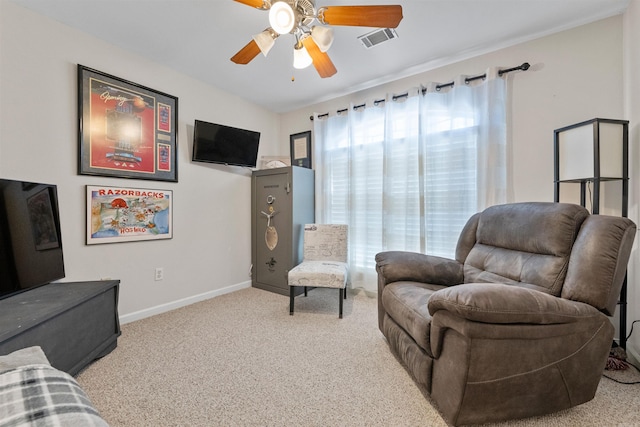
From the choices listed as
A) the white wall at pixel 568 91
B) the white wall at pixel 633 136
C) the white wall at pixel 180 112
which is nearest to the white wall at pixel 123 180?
the white wall at pixel 180 112

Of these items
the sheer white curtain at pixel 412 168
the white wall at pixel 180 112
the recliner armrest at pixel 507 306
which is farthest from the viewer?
the sheer white curtain at pixel 412 168

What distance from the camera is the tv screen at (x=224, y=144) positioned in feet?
9.50

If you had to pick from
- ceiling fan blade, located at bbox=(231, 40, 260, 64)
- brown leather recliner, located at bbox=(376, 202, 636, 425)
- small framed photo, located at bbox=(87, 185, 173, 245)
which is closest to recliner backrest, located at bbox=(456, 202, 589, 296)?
brown leather recliner, located at bbox=(376, 202, 636, 425)

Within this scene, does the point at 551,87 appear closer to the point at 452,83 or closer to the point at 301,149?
the point at 452,83

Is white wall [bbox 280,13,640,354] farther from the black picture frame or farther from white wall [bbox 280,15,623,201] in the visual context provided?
the black picture frame

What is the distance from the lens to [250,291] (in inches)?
132

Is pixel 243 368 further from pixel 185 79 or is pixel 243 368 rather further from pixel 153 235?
pixel 185 79

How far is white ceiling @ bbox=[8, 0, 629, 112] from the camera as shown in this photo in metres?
1.90

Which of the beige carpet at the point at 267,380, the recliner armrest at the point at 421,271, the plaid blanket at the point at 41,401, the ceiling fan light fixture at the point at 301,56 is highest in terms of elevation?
the ceiling fan light fixture at the point at 301,56

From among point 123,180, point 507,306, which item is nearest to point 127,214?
point 123,180

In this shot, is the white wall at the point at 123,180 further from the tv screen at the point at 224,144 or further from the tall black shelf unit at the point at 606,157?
the tall black shelf unit at the point at 606,157

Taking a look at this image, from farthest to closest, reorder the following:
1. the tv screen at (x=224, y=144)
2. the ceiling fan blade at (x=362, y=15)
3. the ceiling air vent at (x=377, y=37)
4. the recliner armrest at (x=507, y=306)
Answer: the tv screen at (x=224, y=144), the ceiling air vent at (x=377, y=37), the ceiling fan blade at (x=362, y=15), the recliner armrest at (x=507, y=306)

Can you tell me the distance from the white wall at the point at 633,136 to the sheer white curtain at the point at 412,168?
726 millimetres

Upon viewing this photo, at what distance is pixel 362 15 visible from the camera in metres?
1.50
